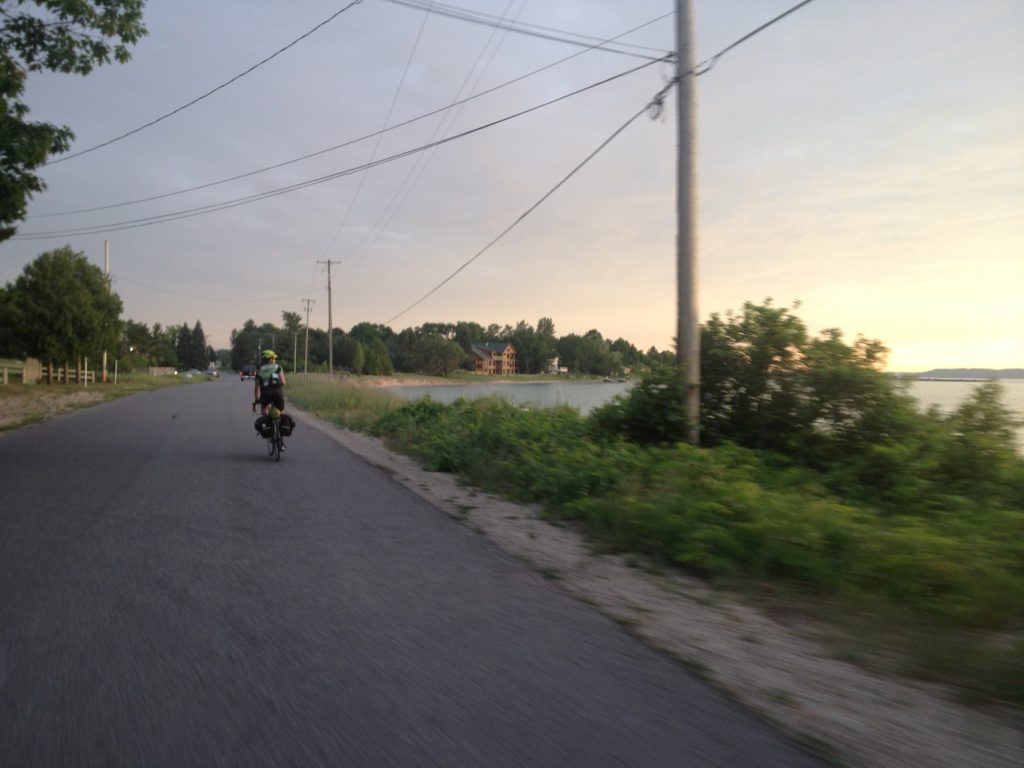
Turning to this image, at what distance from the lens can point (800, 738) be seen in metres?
3.42

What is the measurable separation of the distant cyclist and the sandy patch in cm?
812

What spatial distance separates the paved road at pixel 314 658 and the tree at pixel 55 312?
42270 millimetres

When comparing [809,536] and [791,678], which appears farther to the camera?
[809,536]

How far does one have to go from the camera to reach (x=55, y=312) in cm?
4431

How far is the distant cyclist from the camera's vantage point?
45.6ft

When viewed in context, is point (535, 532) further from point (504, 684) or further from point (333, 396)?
point (333, 396)

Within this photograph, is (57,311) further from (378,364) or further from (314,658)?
(314,658)

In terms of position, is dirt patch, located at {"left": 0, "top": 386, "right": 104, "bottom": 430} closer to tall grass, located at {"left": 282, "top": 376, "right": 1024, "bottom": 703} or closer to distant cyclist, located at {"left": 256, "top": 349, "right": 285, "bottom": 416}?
distant cyclist, located at {"left": 256, "top": 349, "right": 285, "bottom": 416}

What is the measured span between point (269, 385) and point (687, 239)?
8190 millimetres

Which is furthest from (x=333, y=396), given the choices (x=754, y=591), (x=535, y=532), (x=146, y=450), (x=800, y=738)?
(x=800, y=738)

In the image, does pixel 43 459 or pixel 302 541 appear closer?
pixel 302 541

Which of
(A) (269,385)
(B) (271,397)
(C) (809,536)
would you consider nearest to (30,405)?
(A) (269,385)

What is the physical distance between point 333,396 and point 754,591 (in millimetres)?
29197

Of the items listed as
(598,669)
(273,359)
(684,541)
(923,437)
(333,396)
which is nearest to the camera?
(598,669)
